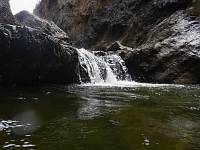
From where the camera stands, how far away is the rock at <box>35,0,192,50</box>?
31547mm

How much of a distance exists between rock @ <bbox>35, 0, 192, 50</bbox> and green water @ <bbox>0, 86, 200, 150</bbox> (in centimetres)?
2016

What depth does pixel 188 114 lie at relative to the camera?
8.75m

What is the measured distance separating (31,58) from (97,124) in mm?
8366

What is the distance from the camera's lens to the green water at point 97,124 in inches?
222

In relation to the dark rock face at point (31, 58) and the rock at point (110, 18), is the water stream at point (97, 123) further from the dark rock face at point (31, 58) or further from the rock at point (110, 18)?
the rock at point (110, 18)

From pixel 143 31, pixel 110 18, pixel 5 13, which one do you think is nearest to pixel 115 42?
pixel 143 31

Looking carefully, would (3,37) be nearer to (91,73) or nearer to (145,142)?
(91,73)

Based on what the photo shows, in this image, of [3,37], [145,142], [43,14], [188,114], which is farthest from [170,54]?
[43,14]

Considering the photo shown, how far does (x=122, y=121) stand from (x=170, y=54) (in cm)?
1435

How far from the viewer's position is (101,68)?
67.5 feet

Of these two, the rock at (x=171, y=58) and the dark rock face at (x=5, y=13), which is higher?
the dark rock face at (x=5, y=13)

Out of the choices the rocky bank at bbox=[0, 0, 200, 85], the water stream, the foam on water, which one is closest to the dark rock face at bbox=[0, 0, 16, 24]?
the rocky bank at bbox=[0, 0, 200, 85]

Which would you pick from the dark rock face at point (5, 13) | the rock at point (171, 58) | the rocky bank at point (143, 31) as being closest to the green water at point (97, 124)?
the dark rock face at point (5, 13)

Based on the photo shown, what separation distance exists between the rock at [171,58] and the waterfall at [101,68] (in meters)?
0.67
